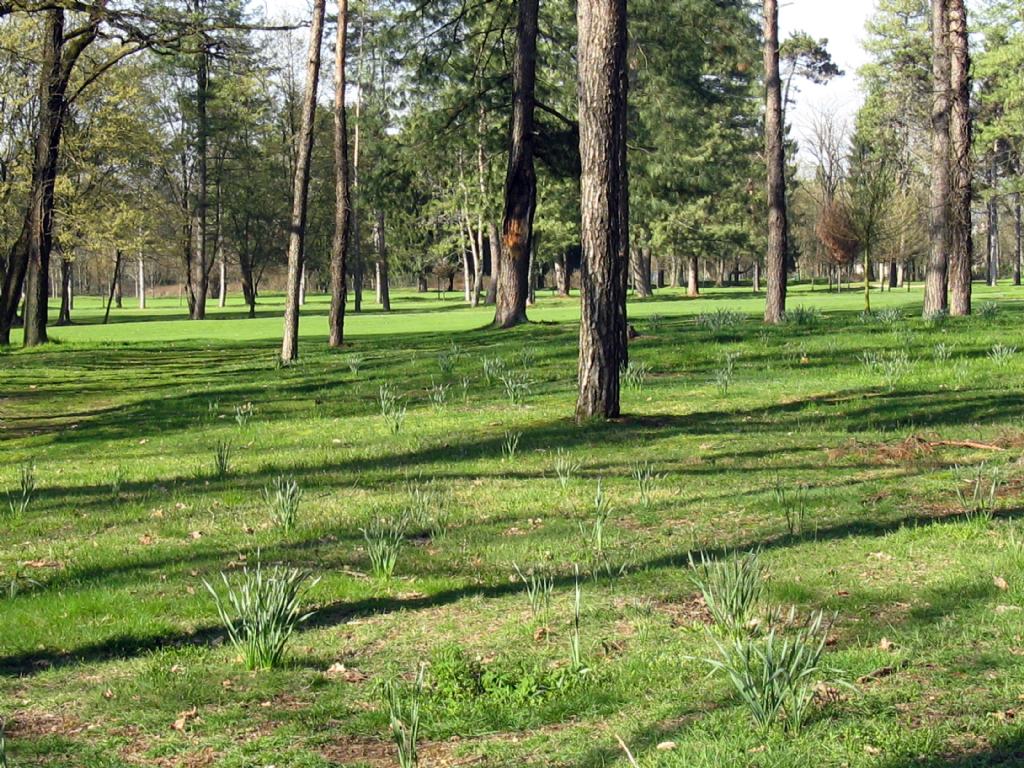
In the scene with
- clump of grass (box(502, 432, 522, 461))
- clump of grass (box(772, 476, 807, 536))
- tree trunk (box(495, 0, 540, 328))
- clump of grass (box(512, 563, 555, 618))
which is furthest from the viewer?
tree trunk (box(495, 0, 540, 328))

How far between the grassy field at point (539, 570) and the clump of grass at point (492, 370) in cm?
78

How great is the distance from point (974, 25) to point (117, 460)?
53.2 m

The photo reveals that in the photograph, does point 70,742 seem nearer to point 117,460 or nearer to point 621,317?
point 117,460

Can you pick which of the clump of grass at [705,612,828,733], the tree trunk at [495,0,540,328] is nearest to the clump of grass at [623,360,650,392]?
the clump of grass at [705,612,828,733]

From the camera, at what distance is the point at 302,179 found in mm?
19672

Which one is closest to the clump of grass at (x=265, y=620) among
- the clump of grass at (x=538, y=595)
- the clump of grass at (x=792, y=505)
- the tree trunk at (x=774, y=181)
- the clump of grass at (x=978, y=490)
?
the clump of grass at (x=538, y=595)

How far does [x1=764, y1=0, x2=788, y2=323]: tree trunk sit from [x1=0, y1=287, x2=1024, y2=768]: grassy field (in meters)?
7.87

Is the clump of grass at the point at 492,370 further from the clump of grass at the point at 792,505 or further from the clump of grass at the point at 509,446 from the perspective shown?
the clump of grass at the point at 792,505

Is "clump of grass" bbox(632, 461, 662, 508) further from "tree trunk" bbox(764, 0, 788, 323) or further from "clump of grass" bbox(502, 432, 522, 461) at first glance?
"tree trunk" bbox(764, 0, 788, 323)

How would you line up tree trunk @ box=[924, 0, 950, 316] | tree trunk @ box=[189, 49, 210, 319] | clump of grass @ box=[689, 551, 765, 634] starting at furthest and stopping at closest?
tree trunk @ box=[189, 49, 210, 319] → tree trunk @ box=[924, 0, 950, 316] → clump of grass @ box=[689, 551, 765, 634]

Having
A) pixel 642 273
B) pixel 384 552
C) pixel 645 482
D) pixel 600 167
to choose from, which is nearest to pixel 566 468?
pixel 645 482

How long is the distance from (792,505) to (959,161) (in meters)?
15.7

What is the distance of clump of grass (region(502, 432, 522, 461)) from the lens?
30.2 feet

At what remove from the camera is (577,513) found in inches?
287
